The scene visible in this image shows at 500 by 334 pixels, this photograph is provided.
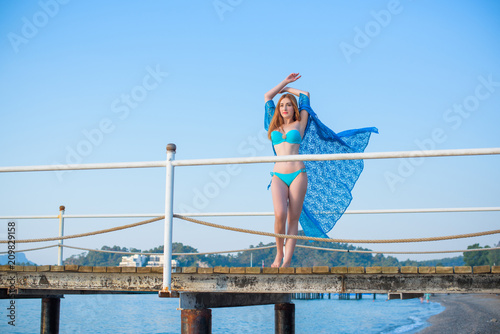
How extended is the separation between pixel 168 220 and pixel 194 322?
3.42 feet

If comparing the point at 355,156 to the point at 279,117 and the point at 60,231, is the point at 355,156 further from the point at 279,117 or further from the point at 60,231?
the point at 60,231

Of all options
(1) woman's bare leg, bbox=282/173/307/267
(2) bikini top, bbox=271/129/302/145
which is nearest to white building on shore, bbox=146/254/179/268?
(1) woman's bare leg, bbox=282/173/307/267

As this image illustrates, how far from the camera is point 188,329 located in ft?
15.0

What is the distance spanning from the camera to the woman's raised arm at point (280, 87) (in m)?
5.77

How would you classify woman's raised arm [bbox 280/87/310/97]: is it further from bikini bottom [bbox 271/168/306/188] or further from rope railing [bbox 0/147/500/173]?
rope railing [bbox 0/147/500/173]

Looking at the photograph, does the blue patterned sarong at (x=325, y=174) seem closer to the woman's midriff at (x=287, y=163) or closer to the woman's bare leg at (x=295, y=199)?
the woman's midriff at (x=287, y=163)

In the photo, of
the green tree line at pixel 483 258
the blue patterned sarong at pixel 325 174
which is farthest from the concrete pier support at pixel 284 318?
the green tree line at pixel 483 258

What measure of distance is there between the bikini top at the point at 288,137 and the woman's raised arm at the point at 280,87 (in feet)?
1.81

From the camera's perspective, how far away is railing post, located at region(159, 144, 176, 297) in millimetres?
4234

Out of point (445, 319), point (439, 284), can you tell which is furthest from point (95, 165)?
point (445, 319)

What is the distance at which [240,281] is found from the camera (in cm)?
461

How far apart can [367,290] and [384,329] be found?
58.2 m

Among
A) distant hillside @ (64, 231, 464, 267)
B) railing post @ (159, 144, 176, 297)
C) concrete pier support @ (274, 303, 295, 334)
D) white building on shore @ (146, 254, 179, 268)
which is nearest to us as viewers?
railing post @ (159, 144, 176, 297)

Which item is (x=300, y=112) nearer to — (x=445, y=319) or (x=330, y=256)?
(x=445, y=319)
